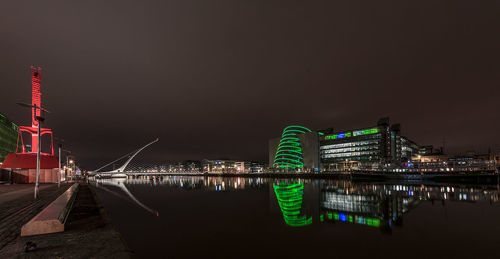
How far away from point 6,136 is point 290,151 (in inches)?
5684

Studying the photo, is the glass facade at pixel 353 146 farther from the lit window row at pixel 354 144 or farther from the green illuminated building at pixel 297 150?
the green illuminated building at pixel 297 150

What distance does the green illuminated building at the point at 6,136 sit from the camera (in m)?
95.6

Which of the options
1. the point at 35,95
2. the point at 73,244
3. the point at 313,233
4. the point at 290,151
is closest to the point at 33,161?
the point at 35,95

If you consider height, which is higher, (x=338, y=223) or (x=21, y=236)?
(x=21, y=236)

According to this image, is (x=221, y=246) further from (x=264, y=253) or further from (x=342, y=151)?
(x=342, y=151)

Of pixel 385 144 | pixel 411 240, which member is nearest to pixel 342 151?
pixel 385 144

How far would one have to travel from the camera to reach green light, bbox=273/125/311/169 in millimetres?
167125

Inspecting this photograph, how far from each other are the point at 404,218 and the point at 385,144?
5265 inches

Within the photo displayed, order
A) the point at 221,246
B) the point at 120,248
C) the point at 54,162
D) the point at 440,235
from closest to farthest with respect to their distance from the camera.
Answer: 1. the point at 120,248
2. the point at 221,246
3. the point at 440,235
4. the point at 54,162

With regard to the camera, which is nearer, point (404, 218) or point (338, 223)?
point (338, 223)

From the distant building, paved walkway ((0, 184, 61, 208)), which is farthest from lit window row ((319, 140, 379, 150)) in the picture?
paved walkway ((0, 184, 61, 208))

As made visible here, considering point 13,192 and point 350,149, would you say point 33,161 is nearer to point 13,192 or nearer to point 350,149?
point 13,192

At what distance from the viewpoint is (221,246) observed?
1074 cm

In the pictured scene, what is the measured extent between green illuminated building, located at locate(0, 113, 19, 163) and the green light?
13977cm
